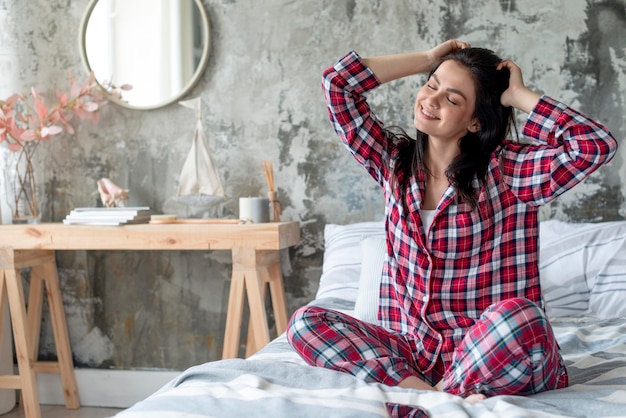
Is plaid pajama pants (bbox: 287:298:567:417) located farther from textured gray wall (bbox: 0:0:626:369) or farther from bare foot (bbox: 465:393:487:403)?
textured gray wall (bbox: 0:0:626:369)

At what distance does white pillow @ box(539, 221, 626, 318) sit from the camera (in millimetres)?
2254

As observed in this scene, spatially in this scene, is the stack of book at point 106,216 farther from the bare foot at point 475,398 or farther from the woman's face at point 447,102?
the bare foot at point 475,398

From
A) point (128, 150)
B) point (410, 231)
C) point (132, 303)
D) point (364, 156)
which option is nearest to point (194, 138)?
point (128, 150)

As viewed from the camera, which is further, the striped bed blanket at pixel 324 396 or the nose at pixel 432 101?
the nose at pixel 432 101

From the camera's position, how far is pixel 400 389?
4.71 feet

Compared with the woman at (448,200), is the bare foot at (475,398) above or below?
below

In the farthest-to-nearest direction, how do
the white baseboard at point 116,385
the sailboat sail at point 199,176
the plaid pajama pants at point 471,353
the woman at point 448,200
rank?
the white baseboard at point 116,385 < the sailboat sail at point 199,176 < the woman at point 448,200 < the plaid pajama pants at point 471,353

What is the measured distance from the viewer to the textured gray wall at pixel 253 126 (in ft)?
8.99

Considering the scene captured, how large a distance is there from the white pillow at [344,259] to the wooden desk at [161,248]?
0.17 meters

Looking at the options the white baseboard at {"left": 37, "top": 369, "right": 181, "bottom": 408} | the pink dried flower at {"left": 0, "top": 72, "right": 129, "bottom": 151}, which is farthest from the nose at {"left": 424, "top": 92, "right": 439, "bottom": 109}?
the white baseboard at {"left": 37, "top": 369, "right": 181, "bottom": 408}

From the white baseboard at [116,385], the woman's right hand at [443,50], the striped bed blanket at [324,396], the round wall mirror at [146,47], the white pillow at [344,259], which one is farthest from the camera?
the white baseboard at [116,385]

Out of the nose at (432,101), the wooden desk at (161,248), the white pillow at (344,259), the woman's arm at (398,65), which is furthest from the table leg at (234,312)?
the nose at (432,101)

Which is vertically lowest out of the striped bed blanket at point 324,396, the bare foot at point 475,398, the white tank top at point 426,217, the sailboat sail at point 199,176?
the bare foot at point 475,398

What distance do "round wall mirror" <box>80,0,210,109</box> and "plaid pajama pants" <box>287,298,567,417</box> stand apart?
1.58 m
